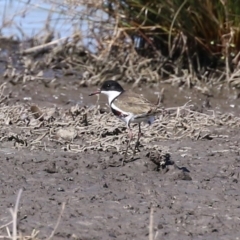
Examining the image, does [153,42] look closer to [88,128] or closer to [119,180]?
[88,128]

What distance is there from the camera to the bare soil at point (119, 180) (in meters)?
4.55

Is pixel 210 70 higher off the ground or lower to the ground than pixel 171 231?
lower

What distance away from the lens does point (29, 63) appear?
9852 millimetres

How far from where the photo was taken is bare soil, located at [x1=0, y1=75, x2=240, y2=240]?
4.55 meters

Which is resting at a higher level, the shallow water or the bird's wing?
the bird's wing

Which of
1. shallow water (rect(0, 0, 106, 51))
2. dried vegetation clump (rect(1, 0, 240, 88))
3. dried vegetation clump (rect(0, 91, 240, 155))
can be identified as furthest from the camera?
shallow water (rect(0, 0, 106, 51))

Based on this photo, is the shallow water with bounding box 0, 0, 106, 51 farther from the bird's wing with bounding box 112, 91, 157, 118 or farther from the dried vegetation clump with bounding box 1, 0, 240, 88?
the bird's wing with bounding box 112, 91, 157, 118

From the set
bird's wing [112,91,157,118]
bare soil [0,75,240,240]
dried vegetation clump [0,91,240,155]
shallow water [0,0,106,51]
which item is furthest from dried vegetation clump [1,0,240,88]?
A: bird's wing [112,91,157,118]

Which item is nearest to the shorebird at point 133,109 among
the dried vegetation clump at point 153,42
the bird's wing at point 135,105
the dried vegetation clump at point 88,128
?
the bird's wing at point 135,105

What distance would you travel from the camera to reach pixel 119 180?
5.43 m

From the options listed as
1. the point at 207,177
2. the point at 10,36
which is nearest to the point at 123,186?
the point at 207,177

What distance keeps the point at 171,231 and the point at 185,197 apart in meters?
0.65

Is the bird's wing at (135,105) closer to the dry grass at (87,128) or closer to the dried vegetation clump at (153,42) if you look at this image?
the dry grass at (87,128)

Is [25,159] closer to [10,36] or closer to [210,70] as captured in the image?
[210,70]
